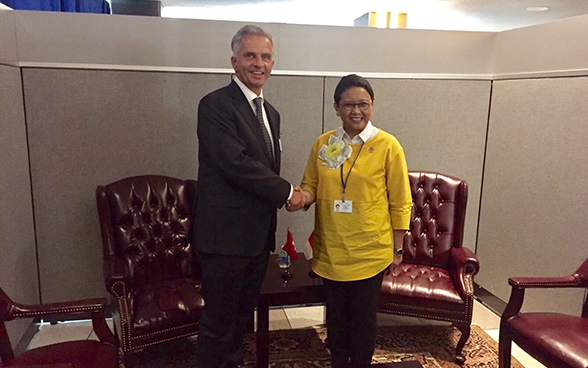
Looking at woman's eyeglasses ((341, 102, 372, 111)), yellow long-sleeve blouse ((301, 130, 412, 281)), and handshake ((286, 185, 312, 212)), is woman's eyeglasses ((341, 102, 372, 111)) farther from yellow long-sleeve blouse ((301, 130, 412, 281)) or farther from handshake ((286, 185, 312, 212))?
handshake ((286, 185, 312, 212))

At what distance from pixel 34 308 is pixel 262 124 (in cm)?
121

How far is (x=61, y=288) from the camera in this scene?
9.46 ft

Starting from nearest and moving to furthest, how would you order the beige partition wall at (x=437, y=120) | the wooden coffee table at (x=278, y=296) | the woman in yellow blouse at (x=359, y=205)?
the woman in yellow blouse at (x=359, y=205)
the wooden coffee table at (x=278, y=296)
the beige partition wall at (x=437, y=120)

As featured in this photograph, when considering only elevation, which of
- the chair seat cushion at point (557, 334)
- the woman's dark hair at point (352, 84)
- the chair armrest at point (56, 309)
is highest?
the woman's dark hair at point (352, 84)

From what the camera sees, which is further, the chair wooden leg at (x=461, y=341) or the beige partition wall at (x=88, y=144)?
the beige partition wall at (x=88, y=144)

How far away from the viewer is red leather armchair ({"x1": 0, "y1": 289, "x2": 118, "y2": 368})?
1688 millimetres

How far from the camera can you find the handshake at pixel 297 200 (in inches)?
74.8

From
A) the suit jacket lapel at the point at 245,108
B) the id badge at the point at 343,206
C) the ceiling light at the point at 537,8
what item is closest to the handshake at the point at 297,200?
the id badge at the point at 343,206

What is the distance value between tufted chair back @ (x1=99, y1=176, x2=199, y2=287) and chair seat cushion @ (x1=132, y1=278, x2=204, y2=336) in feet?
0.55

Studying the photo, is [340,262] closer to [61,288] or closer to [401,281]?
[401,281]

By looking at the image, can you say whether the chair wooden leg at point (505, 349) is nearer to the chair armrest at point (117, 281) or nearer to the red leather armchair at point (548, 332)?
the red leather armchair at point (548, 332)

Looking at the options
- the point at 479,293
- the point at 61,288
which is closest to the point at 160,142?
the point at 61,288

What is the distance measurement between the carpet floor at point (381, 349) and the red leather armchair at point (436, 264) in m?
0.15

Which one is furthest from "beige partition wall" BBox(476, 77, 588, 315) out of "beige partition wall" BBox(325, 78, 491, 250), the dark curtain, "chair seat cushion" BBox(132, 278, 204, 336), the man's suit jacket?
the dark curtain
